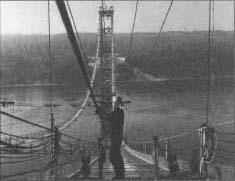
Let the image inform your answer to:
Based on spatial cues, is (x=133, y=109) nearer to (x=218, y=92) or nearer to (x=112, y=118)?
(x=218, y=92)

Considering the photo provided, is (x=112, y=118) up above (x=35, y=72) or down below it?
below

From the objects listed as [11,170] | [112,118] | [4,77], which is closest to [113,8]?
[11,170]

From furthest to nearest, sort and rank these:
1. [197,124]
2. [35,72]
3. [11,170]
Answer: [35,72] < [197,124] < [11,170]

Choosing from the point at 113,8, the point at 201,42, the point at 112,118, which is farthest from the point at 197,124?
the point at 201,42

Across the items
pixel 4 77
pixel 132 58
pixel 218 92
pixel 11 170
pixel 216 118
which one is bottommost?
pixel 11 170

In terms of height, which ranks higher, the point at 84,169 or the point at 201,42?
the point at 201,42

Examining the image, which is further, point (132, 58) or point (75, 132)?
point (132, 58)

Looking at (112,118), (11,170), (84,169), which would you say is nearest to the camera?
(112,118)

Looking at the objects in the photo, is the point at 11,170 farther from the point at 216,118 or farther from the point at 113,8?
the point at 216,118

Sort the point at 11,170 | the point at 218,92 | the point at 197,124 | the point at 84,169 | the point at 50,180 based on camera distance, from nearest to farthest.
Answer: the point at 50,180, the point at 84,169, the point at 11,170, the point at 197,124, the point at 218,92
